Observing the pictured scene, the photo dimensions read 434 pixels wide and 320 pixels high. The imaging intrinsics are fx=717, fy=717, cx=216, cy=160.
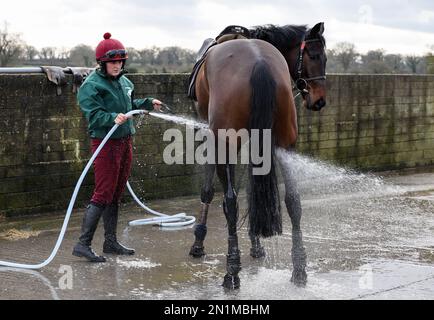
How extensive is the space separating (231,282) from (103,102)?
2.09 metres

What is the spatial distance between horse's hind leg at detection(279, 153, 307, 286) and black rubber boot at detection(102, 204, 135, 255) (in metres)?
1.74

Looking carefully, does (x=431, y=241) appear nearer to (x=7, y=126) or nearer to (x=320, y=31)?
(x=320, y=31)

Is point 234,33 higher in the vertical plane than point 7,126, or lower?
higher

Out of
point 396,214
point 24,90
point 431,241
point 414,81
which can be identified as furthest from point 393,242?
point 414,81

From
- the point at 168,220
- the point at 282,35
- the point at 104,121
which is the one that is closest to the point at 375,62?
the point at 168,220

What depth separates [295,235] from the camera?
5.81 metres

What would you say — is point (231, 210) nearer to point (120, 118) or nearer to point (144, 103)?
point (120, 118)

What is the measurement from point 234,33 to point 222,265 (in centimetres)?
213

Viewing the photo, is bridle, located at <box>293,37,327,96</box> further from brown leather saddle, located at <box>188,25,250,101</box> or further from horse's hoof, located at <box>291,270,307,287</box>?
horse's hoof, located at <box>291,270,307,287</box>

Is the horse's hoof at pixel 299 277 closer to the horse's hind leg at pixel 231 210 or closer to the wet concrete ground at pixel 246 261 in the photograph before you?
the wet concrete ground at pixel 246 261

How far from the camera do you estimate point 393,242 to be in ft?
23.9

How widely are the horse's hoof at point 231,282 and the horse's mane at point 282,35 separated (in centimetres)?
228
